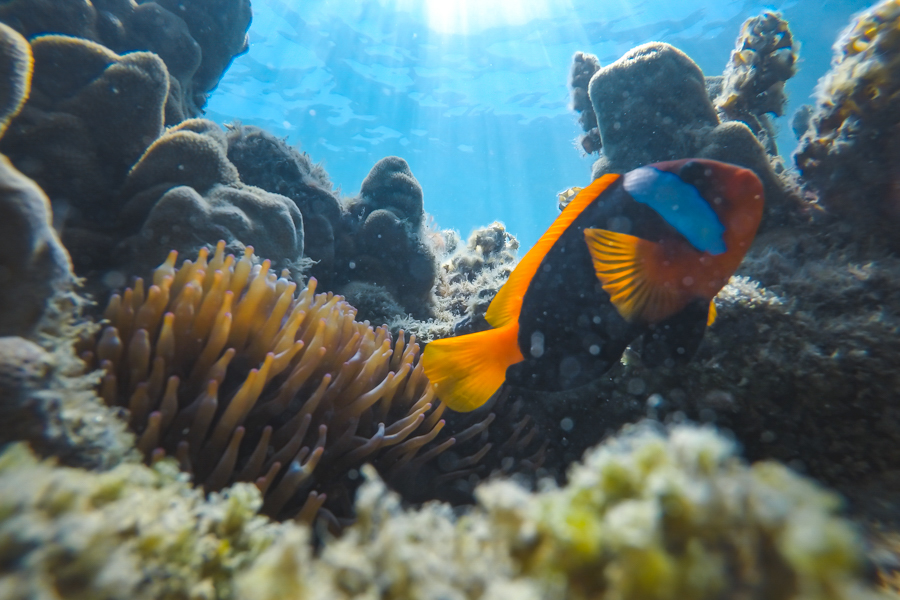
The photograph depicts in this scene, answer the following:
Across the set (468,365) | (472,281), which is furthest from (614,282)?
(472,281)

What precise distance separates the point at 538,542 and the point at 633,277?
143 centimetres

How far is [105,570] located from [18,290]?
1150mm

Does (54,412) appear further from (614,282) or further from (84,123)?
(84,123)

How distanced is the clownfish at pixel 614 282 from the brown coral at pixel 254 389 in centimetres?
48

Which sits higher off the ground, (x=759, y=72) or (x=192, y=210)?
(x=759, y=72)

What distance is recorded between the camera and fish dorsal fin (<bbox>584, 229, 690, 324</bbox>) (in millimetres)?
1784

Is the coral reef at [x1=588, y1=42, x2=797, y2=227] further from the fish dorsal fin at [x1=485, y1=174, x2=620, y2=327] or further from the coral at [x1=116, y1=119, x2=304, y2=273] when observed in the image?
the coral at [x1=116, y1=119, x2=304, y2=273]

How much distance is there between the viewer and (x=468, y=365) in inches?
78.8

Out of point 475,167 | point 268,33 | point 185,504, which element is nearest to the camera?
point 185,504

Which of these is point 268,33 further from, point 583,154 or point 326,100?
point 583,154

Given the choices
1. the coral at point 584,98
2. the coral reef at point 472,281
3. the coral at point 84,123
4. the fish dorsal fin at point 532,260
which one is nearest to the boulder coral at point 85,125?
the coral at point 84,123

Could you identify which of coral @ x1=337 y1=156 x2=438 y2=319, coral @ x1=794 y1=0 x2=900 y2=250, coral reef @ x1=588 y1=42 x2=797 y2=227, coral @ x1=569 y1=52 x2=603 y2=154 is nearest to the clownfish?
coral @ x1=794 y1=0 x2=900 y2=250

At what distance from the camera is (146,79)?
3.31 m

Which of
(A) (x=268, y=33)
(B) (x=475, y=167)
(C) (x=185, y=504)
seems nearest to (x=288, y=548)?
(C) (x=185, y=504)
